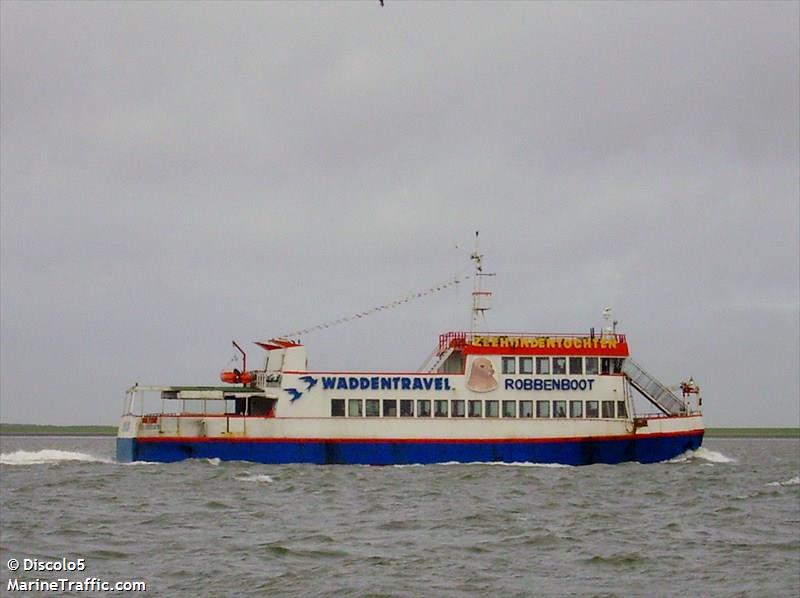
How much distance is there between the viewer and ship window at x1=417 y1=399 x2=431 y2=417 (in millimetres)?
52719

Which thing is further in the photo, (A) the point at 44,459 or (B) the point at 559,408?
(A) the point at 44,459

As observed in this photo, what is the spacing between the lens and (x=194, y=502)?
117 ft

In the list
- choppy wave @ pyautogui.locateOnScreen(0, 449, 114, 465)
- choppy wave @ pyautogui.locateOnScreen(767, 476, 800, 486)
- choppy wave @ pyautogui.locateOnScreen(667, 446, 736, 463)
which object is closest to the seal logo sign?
choppy wave @ pyautogui.locateOnScreen(667, 446, 736, 463)

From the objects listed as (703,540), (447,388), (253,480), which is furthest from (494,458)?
(703,540)

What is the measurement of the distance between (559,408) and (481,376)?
3925mm

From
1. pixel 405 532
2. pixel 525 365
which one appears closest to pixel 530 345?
pixel 525 365

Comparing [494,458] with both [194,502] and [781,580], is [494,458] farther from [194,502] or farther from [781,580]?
[781,580]

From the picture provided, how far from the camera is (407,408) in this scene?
52.7m

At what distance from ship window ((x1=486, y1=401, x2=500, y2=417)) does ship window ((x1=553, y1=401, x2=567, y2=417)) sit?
2.67 meters

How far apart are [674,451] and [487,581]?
1304 inches

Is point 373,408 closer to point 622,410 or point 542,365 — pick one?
point 542,365

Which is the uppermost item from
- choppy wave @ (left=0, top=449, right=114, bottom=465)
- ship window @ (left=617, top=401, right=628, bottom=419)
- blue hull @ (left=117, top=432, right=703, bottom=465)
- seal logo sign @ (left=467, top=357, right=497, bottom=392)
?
seal logo sign @ (left=467, top=357, right=497, bottom=392)

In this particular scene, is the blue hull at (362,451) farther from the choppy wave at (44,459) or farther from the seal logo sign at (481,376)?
the choppy wave at (44,459)

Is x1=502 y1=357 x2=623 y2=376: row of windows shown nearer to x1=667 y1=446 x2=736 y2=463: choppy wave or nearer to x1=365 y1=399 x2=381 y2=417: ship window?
x1=667 y1=446 x2=736 y2=463: choppy wave
